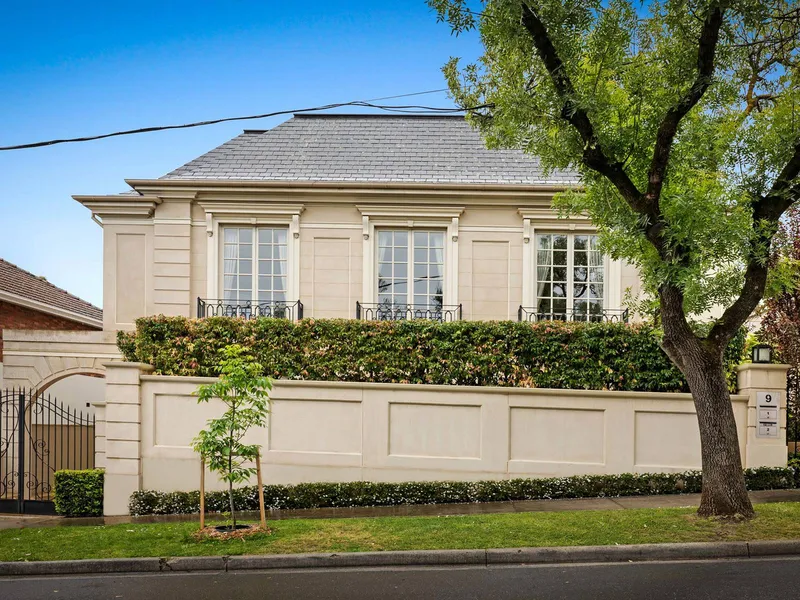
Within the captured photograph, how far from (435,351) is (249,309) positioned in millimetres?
4850

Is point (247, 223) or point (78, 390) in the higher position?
point (247, 223)

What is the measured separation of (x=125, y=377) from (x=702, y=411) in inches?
400

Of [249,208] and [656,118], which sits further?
[249,208]

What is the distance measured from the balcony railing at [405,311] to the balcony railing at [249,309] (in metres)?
1.47

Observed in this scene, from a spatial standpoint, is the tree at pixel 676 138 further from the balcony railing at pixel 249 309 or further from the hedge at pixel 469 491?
the balcony railing at pixel 249 309

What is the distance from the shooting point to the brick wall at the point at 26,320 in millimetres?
18500

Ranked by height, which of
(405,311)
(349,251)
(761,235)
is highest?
(349,251)

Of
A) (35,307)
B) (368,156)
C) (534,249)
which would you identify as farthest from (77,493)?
(534,249)

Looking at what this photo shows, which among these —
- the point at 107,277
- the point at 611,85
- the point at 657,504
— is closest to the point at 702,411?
the point at 657,504

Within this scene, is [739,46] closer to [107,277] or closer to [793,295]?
[793,295]

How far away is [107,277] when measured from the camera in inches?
651

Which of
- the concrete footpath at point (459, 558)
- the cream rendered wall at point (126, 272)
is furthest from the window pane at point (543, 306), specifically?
the cream rendered wall at point (126, 272)

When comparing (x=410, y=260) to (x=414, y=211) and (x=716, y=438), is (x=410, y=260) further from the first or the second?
(x=716, y=438)

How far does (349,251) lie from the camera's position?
1673 centimetres
